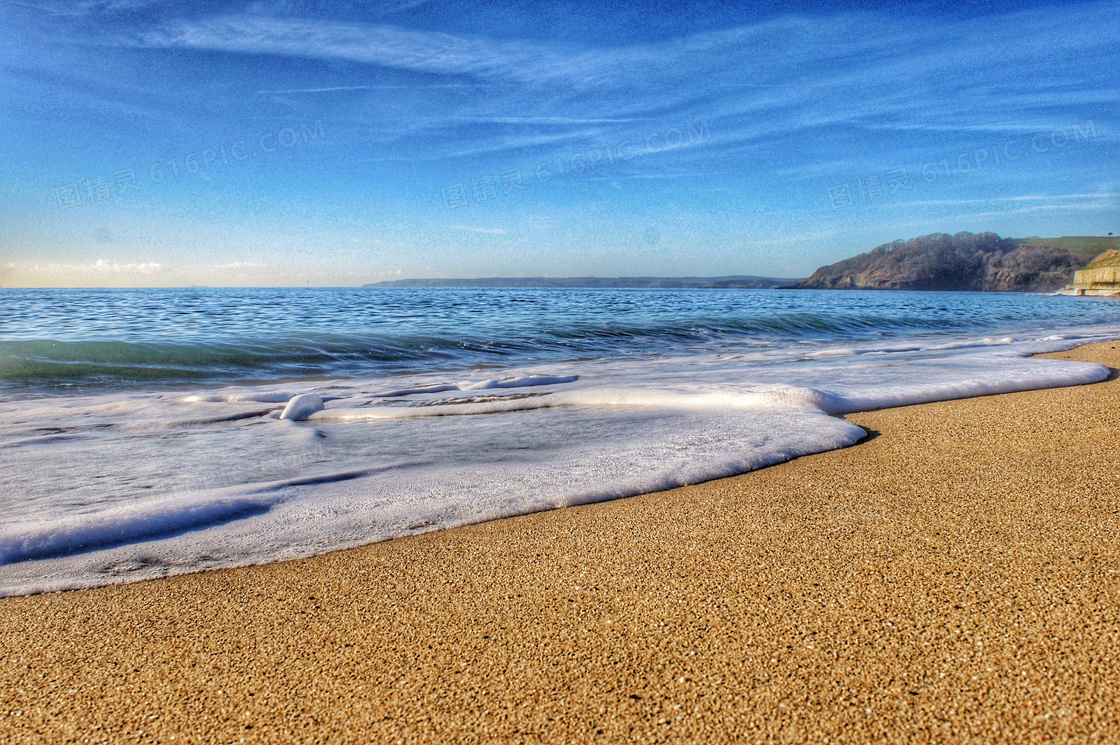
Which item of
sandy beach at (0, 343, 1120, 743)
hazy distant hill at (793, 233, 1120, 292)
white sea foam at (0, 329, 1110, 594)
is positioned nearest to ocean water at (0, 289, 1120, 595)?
white sea foam at (0, 329, 1110, 594)

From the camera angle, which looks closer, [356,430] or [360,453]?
[360,453]

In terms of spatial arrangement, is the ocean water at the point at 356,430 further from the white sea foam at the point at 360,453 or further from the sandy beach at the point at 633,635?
the sandy beach at the point at 633,635

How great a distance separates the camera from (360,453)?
11.1ft

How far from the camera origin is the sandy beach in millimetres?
1115

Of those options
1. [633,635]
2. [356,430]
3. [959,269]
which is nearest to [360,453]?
[356,430]

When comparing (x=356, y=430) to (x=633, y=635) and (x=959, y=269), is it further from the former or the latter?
(x=959, y=269)

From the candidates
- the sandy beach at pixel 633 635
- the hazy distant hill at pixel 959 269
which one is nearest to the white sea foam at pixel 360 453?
the sandy beach at pixel 633 635

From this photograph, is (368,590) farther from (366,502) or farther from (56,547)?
(56,547)

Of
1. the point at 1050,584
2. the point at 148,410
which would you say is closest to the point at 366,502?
the point at 1050,584

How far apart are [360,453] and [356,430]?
721mm

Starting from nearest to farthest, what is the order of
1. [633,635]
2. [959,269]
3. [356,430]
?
[633,635], [356,430], [959,269]

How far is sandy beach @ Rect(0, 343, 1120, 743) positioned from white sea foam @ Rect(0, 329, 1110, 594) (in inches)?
11.5

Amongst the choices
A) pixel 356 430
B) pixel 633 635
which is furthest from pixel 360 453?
pixel 633 635

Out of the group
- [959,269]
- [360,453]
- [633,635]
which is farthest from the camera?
[959,269]
